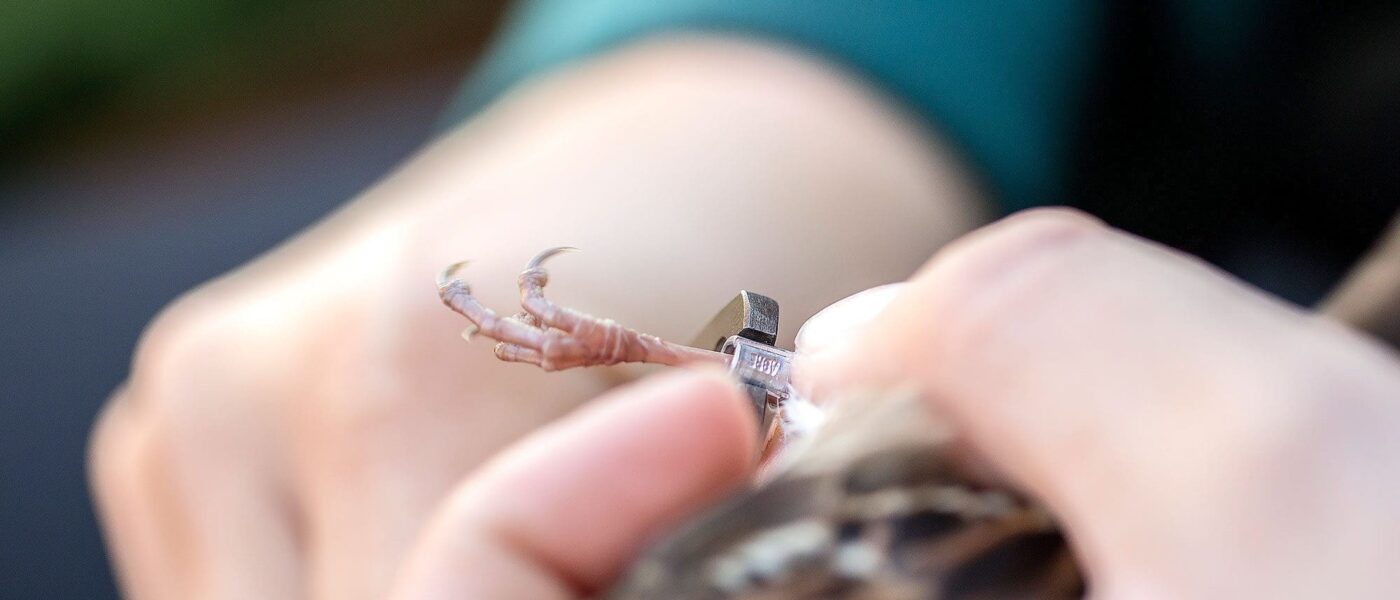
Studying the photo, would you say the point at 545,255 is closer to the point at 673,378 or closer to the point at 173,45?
the point at 673,378

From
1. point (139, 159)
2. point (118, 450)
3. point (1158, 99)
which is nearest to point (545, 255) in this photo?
point (1158, 99)

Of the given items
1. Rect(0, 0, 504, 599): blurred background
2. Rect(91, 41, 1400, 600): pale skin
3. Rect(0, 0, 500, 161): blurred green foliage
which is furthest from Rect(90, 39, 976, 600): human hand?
Rect(0, 0, 500, 161): blurred green foliage

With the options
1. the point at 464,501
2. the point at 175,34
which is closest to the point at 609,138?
the point at 464,501

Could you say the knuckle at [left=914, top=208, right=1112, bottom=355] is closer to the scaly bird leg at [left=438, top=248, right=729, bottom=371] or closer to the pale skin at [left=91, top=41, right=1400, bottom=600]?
the pale skin at [left=91, top=41, right=1400, bottom=600]

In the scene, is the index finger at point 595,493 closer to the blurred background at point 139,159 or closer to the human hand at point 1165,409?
the human hand at point 1165,409

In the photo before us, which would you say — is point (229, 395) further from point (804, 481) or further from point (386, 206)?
point (804, 481)

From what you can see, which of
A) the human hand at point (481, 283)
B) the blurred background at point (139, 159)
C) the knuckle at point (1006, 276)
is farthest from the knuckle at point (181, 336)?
the knuckle at point (1006, 276)

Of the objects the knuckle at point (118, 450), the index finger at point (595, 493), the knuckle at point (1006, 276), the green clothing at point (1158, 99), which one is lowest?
the index finger at point (595, 493)
